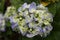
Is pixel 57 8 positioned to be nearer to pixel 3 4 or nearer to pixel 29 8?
pixel 29 8

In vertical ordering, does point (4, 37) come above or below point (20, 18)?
below

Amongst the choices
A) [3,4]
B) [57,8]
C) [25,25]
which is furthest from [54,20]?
[3,4]

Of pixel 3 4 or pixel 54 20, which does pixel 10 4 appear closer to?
pixel 3 4

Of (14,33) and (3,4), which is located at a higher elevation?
(3,4)

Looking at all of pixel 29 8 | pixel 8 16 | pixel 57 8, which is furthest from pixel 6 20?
pixel 57 8

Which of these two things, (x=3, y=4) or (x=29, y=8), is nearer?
(x=29, y=8)

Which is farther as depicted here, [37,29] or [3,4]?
[3,4]
